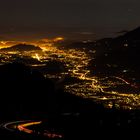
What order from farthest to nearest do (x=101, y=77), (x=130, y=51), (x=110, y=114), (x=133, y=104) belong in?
1. (x=130, y=51)
2. (x=101, y=77)
3. (x=133, y=104)
4. (x=110, y=114)

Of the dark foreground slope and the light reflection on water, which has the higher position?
the dark foreground slope

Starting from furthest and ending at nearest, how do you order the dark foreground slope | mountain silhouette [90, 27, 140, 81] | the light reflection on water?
mountain silhouette [90, 27, 140, 81] < the light reflection on water < the dark foreground slope

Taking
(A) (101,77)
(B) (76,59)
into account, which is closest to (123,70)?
(A) (101,77)

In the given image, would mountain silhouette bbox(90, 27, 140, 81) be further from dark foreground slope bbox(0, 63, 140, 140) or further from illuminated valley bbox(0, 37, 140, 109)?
dark foreground slope bbox(0, 63, 140, 140)

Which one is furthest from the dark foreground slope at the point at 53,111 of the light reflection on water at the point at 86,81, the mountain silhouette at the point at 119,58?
the mountain silhouette at the point at 119,58

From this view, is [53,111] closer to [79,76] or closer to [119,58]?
[79,76]

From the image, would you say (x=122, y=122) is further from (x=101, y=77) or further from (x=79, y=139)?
(x=101, y=77)

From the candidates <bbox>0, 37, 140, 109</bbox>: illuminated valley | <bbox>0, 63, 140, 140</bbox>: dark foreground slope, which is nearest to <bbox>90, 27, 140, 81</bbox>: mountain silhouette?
<bbox>0, 37, 140, 109</bbox>: illuminated valley

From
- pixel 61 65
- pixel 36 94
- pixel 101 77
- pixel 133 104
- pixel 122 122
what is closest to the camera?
pixel 122 122

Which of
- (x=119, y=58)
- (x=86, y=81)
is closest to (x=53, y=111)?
(x=86, y=81)
